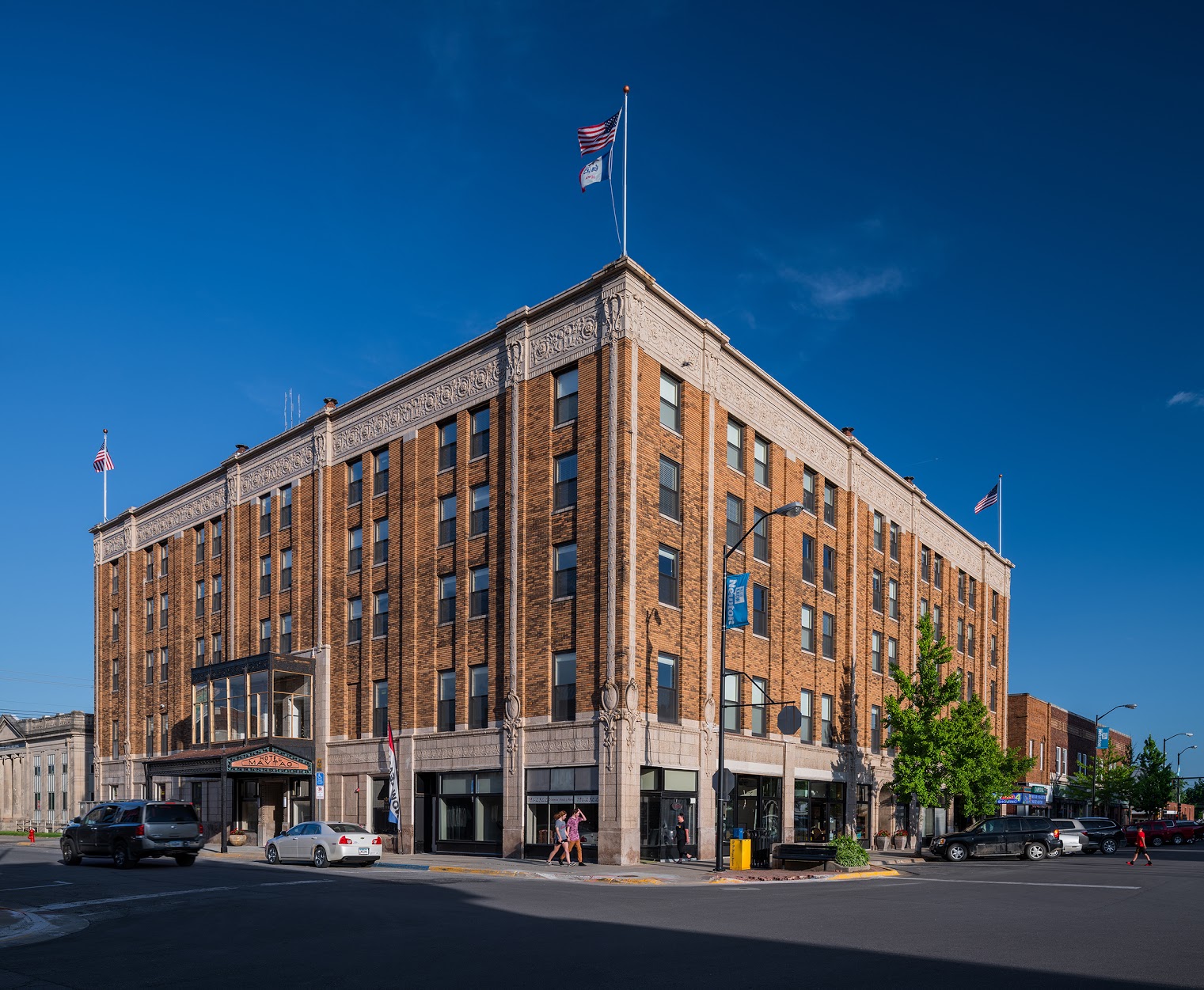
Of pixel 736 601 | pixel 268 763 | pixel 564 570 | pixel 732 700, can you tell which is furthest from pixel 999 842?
pixel 268 763

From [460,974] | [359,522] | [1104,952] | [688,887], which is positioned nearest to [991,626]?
[359,522]

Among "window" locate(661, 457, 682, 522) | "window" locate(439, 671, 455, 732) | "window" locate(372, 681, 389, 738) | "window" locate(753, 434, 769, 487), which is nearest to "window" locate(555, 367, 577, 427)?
"window" locate(661, 457, 682, 522)

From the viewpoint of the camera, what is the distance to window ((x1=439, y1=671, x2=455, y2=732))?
4000 cm

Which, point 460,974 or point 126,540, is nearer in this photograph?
point 460,974

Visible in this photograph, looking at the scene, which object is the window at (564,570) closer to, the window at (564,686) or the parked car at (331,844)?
the window at (564,686)

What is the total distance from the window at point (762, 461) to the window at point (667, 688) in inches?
383

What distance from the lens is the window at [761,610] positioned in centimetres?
4172

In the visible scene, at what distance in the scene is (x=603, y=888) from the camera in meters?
25.3

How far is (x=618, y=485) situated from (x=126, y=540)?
41635mm

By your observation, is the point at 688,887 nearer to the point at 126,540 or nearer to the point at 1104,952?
the point at 1104,952

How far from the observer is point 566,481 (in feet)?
122

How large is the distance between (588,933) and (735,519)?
25885 mm

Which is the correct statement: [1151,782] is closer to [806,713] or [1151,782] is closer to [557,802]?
[806,713]

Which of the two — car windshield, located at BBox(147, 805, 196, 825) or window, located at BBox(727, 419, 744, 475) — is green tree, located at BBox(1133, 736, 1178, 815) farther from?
car windshield, located at BBox(147, 805, 196, 825)
